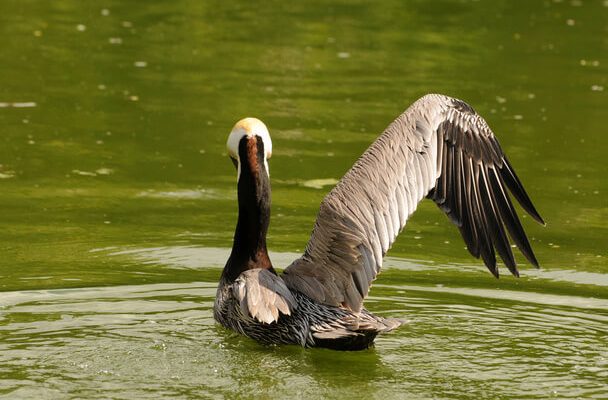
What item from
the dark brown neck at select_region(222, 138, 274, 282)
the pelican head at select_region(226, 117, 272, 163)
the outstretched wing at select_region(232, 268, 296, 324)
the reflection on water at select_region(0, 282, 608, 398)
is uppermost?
Answer: the pelican head at select_region(226, 117, 272, 163)

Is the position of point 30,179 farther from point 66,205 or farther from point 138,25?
point 138,25

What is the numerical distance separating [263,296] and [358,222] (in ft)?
1.68

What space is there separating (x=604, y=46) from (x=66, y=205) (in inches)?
300

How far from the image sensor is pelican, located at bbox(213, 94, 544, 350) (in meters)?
5.79

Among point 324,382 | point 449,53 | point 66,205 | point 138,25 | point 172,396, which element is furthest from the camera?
point 138,25

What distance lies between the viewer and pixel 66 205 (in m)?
8.30

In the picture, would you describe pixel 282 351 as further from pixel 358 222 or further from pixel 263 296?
pixel 358 222

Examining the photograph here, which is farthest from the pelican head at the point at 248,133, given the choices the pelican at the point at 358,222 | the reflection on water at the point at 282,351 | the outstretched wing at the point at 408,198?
the reflection on water at the point at 282,351

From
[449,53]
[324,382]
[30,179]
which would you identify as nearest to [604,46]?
[449,53]

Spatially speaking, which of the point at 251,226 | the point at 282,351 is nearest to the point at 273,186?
the point at 251,226

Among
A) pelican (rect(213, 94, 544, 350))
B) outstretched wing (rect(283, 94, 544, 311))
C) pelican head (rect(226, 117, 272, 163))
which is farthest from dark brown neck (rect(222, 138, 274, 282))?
outstretched wing (rect(283, 94, 544, 311))

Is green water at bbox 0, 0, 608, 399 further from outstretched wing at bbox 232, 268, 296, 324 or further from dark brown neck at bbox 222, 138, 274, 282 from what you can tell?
dark brown neck at bbox 222, 138, 274, 282

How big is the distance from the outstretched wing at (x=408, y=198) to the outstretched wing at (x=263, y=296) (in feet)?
0.35

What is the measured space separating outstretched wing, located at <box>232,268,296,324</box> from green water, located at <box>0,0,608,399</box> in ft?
0.65
